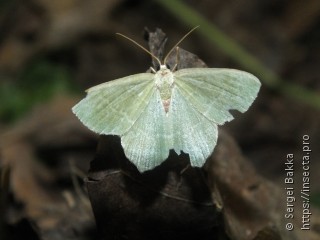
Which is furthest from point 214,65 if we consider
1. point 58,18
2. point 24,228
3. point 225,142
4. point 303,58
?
point 24,228

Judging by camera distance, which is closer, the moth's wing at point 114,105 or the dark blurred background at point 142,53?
the moth's wing at point 114,105

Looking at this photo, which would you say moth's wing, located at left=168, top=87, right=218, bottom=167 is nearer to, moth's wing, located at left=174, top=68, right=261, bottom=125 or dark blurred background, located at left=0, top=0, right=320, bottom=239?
moth's wing, located at left=174, top=68, right=261, bottom=125

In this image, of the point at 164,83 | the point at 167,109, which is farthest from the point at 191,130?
the point at 164,83

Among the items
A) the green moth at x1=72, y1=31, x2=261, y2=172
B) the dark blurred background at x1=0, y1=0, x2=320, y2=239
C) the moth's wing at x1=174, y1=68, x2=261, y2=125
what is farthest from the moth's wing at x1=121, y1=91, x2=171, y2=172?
the dark blurred background at x1=0, y1=0, x2=320, y2=239

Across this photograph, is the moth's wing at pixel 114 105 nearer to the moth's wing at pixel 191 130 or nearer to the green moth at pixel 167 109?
the green moth at pixel 167 109

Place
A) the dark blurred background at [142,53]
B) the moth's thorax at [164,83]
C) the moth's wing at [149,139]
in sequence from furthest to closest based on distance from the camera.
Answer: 1. the dark blurred background at [142,53]
2. the moth's thorax at [164,83]
3. the moth's wing at [149,139]

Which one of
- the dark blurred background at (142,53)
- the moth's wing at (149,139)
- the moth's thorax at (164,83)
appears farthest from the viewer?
the dark blurred background at (142,53)

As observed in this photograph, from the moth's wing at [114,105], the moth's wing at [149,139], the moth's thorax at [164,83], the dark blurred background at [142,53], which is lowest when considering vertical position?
the dark blurred background at [142,53]

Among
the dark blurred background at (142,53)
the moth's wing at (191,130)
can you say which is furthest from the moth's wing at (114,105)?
the dark blurred background at (142,53)
